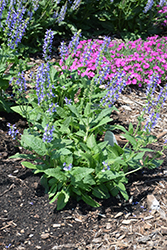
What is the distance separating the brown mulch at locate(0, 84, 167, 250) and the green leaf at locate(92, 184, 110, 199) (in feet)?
0.37

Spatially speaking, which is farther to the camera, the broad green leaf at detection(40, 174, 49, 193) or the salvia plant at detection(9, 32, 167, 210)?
the broad green leaf at detection(40, 174, 49, 193)

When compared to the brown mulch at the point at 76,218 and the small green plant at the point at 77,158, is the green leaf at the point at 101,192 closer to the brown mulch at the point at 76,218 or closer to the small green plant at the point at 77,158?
the small green plant at the point at 77,158

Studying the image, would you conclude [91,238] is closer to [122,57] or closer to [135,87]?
[135,87]

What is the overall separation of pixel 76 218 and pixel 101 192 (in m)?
0.36

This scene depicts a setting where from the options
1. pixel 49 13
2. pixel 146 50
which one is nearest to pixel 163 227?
pixel 146 50

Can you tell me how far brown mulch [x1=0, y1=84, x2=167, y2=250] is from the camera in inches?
93.4

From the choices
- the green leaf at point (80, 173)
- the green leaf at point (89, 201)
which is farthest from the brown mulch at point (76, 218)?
the green leaf at point (80, 173)

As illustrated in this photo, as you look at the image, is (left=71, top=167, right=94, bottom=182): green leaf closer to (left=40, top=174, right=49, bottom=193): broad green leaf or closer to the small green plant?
the small green plant

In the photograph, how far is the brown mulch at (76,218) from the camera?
2371mm

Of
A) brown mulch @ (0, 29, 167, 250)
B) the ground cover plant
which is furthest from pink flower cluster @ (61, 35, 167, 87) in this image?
brown mulch @ (0, 29, 167, 250)

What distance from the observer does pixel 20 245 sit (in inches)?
90.3

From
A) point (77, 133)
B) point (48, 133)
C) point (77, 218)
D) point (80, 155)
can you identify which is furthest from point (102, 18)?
point (77, 218)

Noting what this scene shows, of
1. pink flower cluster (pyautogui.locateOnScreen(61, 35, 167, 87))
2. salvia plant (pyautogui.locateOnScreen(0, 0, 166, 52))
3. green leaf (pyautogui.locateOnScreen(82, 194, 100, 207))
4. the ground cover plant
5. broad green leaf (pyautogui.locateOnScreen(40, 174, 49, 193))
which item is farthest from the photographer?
salvia plant (pyautogui.locateOnScreen(0, 0, 166, 52))

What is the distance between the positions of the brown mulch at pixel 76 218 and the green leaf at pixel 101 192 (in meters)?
0.11
